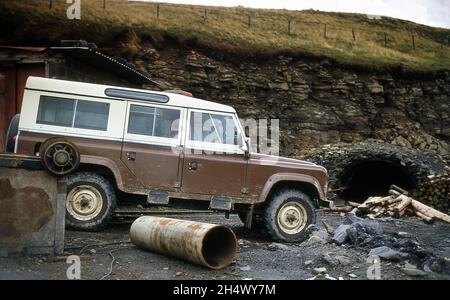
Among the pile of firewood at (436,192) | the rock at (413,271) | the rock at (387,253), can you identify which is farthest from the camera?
the pile of firewood at (436,192)

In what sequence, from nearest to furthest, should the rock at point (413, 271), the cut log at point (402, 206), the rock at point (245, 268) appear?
the rock at point (413, 271)
the rock at point (245, 268)
the cut log at point (402, 206)

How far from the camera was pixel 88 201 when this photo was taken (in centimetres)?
746

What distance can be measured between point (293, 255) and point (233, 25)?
22.9 metres

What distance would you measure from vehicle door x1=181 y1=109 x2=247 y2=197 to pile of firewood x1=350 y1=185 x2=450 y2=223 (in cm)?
573

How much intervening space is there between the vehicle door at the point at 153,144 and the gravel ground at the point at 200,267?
117 cm

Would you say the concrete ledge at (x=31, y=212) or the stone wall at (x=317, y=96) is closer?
the concrete ledge at (x=31, y=212)

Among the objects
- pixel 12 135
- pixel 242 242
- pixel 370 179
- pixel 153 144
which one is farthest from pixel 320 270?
pixel 370 179

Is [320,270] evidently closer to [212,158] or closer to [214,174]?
[214,174]

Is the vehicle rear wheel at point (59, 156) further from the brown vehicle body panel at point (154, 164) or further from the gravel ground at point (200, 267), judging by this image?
the brown vehicle body panel at point (154, 164)

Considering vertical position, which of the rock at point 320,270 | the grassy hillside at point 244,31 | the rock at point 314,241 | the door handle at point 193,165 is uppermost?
the grassy hillside at point 244,31

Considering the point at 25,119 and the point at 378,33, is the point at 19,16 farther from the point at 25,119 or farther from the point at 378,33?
the point at 378,33

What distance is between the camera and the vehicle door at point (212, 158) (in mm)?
7887

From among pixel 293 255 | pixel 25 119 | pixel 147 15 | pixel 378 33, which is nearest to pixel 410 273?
pixel 293 255

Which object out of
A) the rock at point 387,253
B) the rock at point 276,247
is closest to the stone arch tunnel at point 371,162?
the rock at point 276,247
